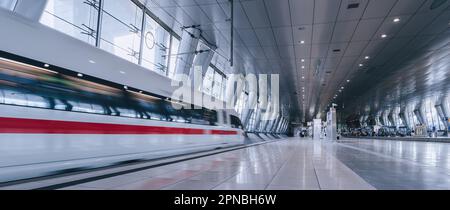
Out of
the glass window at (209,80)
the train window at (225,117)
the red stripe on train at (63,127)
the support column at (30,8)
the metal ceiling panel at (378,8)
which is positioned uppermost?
the metal ceiling panel at (378,8)

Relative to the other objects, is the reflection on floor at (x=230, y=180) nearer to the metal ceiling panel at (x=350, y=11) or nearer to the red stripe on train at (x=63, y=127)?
the red stripe on train at (x=63, y=127)

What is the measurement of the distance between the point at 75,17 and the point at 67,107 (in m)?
5.21

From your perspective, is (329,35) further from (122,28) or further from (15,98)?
(15,98)

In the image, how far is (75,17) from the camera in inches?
338

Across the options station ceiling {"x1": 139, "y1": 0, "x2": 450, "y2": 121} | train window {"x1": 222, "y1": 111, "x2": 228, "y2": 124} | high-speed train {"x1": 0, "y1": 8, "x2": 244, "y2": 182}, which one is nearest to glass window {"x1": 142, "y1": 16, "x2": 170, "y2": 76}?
station ceiling {"x1": 139, "y1": 0, "x2": 450, "y2": 121}

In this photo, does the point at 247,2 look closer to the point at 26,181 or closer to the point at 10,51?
the point at 10,51

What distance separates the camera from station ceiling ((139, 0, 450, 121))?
30.0 ft

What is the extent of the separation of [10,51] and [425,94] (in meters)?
33.8

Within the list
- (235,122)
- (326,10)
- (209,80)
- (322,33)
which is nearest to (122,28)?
(326,10)

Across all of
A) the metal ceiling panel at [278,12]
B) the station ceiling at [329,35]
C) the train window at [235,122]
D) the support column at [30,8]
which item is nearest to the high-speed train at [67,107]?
the support column at [30,8]

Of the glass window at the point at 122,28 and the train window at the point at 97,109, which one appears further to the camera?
the glass window at the point at 122,28

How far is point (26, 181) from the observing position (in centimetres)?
394

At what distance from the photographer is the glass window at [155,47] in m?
11.2

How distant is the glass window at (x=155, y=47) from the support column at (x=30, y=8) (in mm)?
4606
